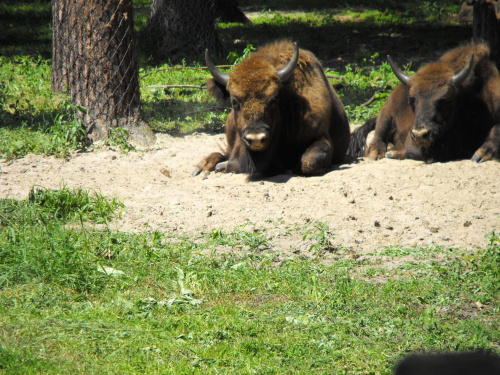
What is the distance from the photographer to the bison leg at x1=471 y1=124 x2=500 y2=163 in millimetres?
7102

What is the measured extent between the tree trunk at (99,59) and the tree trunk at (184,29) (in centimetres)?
548

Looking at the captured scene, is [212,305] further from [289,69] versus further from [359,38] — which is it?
A: [359,38]

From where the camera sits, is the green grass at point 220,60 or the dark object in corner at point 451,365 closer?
the dark object in corner at point 451,365

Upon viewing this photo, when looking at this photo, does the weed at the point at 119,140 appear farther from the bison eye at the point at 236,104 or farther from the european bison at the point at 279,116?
the bison eye at the point at 236,104

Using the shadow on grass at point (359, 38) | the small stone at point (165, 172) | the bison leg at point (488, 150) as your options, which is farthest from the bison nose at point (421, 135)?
the shadow on grass at point (359, 38)

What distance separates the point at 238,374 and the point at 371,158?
5.58 m

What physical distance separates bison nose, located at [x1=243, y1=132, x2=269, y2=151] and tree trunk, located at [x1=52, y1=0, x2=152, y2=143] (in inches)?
79.9

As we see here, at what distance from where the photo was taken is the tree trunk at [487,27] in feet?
35.2

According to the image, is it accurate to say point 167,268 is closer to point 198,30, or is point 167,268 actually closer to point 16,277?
point 16,277

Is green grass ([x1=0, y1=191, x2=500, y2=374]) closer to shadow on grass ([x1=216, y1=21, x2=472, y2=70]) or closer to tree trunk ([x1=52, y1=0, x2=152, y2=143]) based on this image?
tree trunk ([x1=52, y1=0, x2=152, y2=143])

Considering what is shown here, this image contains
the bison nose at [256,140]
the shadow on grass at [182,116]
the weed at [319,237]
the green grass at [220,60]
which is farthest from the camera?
the shadow on grass at [182,116]

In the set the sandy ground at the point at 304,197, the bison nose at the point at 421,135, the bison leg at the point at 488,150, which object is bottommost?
the sandy ground at the point at 304,197

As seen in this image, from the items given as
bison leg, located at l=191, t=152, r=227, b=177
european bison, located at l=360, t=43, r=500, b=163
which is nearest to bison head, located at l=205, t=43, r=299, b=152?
bison leg, located at l=191, t=152, r=227, b=177

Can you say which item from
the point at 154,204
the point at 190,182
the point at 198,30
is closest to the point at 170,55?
the point at 198,30
